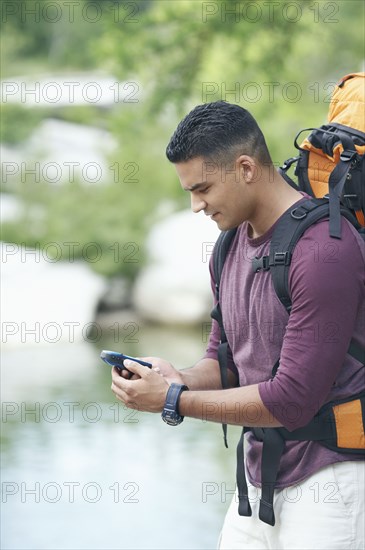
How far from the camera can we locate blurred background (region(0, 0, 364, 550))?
4.65m

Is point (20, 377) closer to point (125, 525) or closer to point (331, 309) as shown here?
point (125, 525)

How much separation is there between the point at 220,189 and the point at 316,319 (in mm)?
309

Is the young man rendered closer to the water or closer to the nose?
the nose

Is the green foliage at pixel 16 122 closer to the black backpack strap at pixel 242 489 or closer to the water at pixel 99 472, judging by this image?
the water at pixel 99 472

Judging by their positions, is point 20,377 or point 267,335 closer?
point 267,335

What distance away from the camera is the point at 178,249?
998 centimetres

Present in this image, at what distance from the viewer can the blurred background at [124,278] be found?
4648 millimetres

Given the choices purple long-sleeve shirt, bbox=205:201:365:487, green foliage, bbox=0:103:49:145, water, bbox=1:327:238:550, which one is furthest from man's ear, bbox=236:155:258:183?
green foliage, bbox=0:103:49:145

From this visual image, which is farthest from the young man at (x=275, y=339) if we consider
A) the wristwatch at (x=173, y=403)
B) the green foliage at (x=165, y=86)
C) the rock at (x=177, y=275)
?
the rock at (x=177, y=275)

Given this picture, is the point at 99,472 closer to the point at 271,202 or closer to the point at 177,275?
the point at 271,202

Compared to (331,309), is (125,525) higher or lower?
lower

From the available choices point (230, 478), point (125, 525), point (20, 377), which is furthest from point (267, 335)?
point (20, 377)

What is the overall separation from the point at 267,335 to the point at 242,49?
16.4ft

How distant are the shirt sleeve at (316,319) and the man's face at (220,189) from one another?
0.15 meters
